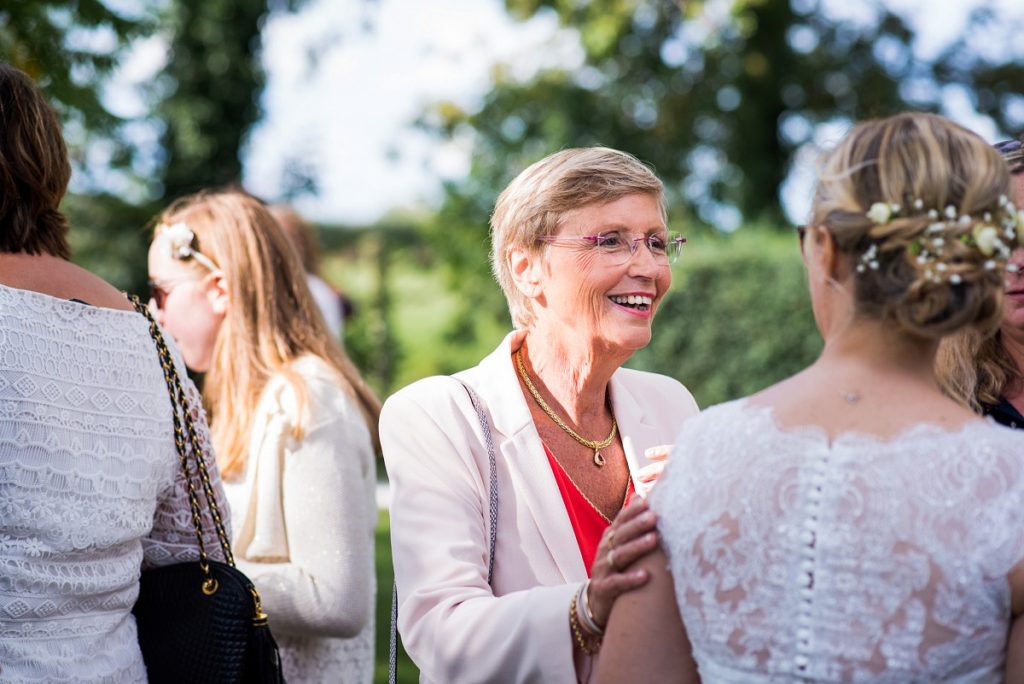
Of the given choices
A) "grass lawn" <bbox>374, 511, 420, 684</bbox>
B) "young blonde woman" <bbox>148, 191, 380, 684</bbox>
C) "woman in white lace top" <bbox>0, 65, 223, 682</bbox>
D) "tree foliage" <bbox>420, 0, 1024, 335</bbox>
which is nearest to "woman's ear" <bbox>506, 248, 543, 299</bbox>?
"young blonde woman" <bbox>148, 191, 380, 684</bbox>

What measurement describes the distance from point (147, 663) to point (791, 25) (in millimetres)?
15638

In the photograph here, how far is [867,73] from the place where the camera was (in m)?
16.7

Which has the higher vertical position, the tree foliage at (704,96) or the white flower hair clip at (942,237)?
the white flower hair clip at (942,237)

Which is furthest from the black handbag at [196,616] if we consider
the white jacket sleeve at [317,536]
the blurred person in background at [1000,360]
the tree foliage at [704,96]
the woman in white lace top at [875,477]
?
the tree foliage at [704,96]

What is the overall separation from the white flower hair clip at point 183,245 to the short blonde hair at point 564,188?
1.32m

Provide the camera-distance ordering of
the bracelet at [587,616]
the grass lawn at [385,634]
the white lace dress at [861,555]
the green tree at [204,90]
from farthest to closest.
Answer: the green tree at [204,90] → the grass lawn at [385,634] → the bracelet at [587,616] → the white lace dress at [861,555]

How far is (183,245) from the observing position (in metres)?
4.07

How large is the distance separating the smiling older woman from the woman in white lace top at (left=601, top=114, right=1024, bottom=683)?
0.52m

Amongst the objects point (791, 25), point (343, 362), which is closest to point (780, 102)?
point (791, 25)

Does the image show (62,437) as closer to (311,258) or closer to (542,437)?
(542,437)

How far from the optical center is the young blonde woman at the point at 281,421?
371 cm

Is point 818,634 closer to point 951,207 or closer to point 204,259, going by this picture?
point 951,207

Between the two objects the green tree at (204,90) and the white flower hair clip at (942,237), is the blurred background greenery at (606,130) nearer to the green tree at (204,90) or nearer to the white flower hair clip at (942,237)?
the green tree at (204,90)

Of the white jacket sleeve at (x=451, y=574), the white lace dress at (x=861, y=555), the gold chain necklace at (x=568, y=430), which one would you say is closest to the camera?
the white lace dress at (x=861, y=555)
